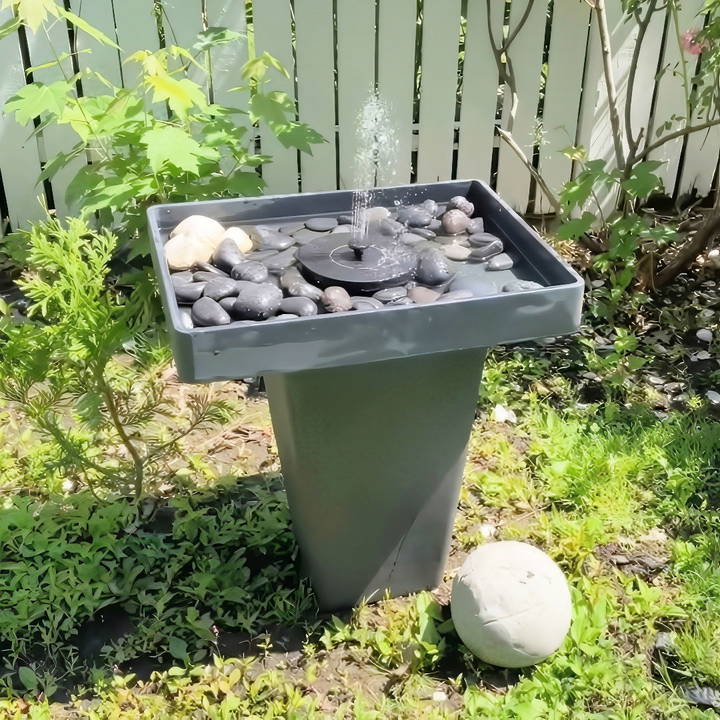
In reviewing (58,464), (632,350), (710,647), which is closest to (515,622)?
(710,647)

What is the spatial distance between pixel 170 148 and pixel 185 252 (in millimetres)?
1035

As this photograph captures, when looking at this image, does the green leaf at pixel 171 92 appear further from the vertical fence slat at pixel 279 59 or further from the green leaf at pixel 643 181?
the green leaf at pixel 643 181

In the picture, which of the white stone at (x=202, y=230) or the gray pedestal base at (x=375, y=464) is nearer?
the gray pedestal base at (x=375, y=464)

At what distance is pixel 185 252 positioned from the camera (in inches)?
83.2

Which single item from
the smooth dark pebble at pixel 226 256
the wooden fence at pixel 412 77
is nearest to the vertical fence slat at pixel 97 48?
the wooden fence at pixel 412 77

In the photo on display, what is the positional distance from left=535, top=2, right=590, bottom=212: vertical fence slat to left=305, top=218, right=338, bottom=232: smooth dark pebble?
211cm

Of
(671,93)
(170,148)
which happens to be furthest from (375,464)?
(671,93)

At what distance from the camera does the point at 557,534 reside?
2654mm

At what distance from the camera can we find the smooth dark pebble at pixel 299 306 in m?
1.88

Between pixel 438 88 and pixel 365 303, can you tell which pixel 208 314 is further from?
pixel 438 88

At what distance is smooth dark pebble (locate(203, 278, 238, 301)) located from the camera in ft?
6.38

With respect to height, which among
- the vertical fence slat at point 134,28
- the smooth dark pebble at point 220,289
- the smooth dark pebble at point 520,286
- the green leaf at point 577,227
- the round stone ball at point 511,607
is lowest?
the round stone ball at point 511,607

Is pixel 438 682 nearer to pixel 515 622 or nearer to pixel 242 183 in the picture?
pixel 515 622

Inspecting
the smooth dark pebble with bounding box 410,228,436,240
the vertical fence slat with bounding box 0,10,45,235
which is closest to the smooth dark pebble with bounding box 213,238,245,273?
the smooth dark pebble with bounding box 410,228,436,240
